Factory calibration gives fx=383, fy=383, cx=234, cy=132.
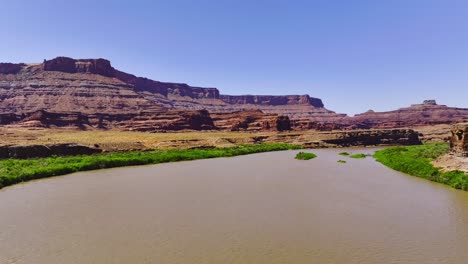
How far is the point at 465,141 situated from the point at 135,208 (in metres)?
23.7

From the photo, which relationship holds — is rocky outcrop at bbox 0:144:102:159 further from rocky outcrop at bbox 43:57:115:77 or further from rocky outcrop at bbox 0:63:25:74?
rocky outcrop at bbox 0:63:25:74

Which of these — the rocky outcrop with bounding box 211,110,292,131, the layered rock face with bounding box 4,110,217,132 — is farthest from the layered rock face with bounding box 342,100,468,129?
the layered rock face with bounding box 4,110,217,132

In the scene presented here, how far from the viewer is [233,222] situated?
15445 mm

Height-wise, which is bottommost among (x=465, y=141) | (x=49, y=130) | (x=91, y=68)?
(x=49, y=130)

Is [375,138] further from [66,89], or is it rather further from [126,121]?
[66,89]

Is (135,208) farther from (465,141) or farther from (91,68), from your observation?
(91,68)

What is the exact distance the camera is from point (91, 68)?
133 metres

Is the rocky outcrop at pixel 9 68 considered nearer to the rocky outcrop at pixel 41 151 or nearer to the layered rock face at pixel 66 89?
the layered rock face at pixel 66 89

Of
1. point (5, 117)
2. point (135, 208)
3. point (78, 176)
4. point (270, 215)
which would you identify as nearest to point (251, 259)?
point (270, 215)

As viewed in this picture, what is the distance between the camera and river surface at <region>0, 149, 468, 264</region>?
1176 centimetres

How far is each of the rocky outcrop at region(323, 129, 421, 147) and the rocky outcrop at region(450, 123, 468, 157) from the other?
47813mm

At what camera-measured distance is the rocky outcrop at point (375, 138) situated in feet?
262

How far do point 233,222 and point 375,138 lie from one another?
241 feet

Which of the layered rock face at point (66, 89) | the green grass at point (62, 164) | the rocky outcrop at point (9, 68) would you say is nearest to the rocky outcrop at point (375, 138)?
the green grass at point (62, 164)
